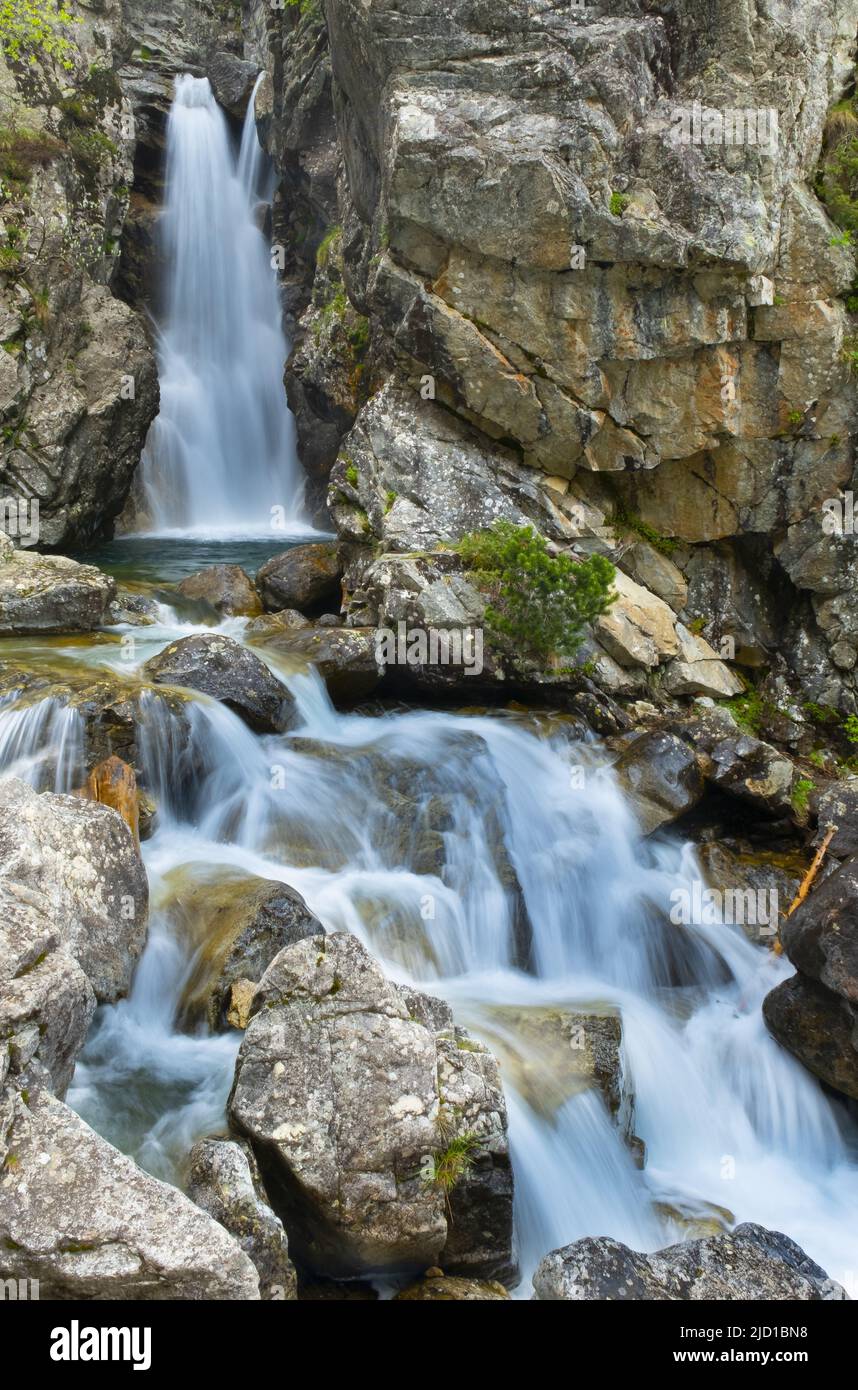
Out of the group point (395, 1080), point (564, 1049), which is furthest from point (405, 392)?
point (395, 1080)

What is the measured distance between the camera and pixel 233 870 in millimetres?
8977

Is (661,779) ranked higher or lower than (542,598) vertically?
lower

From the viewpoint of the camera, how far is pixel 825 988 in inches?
321

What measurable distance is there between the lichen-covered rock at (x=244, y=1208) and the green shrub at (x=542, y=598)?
8.20 metres

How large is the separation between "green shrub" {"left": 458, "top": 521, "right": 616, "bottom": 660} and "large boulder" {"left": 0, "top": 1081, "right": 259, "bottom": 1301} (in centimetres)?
887

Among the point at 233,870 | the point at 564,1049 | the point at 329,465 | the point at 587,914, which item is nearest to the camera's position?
the point at 564,1049

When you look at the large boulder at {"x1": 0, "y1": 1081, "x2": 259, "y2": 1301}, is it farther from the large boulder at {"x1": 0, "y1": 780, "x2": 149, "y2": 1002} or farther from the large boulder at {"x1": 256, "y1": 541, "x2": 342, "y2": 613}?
the large boulder at {"x1": 256, "y1": 541, "x2": 342, "y2": 613}

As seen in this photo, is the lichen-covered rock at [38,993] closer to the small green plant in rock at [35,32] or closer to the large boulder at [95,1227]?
the large boulder at [95,1227]

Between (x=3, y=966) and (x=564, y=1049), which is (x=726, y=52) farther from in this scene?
(x=3, y=966)

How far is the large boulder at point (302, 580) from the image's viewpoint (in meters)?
15.3

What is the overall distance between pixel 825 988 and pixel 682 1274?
355 centimetres

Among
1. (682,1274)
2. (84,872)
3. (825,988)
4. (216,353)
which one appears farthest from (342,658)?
(216,353)

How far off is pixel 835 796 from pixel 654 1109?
13.5ft

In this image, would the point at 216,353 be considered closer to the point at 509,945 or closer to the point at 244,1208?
the point at 509,945
